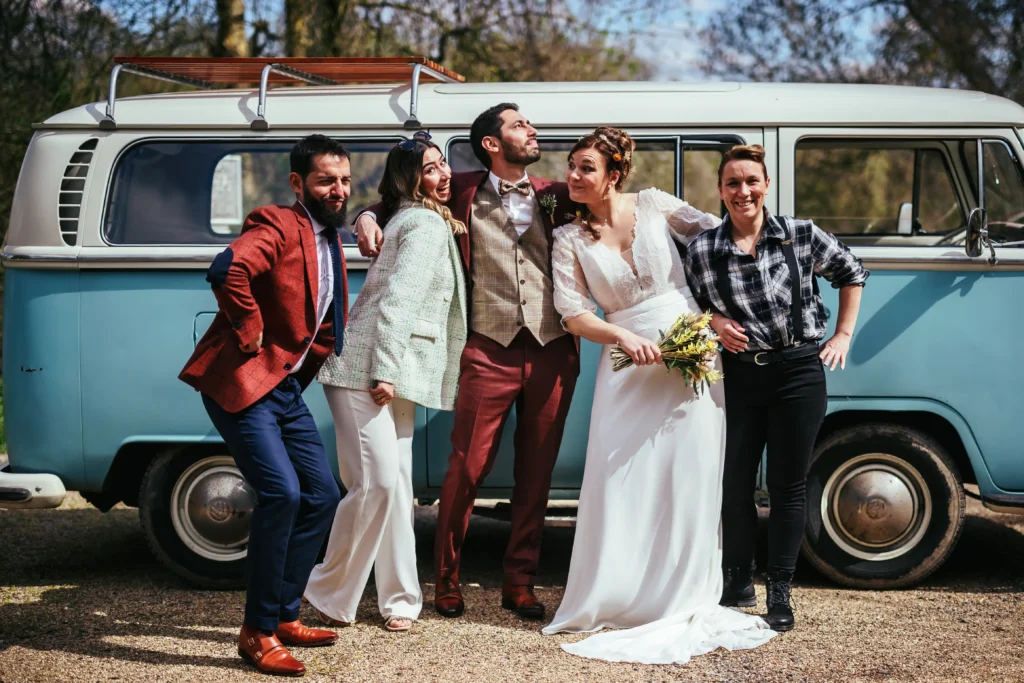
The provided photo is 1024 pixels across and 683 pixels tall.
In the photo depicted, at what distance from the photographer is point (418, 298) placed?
181 inches

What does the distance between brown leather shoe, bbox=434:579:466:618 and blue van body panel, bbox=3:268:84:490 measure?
1.88 metres

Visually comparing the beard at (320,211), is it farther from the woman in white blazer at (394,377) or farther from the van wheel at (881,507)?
the van wheel at (881,507)

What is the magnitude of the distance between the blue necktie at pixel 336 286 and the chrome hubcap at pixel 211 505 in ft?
4.49

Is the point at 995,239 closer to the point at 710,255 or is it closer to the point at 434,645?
the point at 710,255

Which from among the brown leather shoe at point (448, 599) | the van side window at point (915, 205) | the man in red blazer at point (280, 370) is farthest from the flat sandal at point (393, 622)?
the van side window at point (915, 205)

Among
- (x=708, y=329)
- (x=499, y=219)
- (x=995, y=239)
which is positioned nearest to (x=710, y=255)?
(x=708, y=329)

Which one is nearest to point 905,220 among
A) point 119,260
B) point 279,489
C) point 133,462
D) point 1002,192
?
point 1002,192

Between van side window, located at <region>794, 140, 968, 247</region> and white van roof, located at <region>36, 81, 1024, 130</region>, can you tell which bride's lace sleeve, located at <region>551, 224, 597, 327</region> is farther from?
van side window, located at <region>794, 140, 968, 247</region>

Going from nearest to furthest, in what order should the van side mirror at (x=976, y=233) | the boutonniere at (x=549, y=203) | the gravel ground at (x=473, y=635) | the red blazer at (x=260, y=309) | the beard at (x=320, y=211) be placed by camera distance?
the red blazer at (x=260, y=309) < the gravel ground at (x=473, y=635) < the beard at (x=320, y=211) < the boutonniere at (x=549, y=203) < the van side mirror at (x=976, y=233)

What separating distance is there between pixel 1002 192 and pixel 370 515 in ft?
11.1

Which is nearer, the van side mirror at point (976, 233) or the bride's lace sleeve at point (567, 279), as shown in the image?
the bride's lace sleeve at point (567, 279)

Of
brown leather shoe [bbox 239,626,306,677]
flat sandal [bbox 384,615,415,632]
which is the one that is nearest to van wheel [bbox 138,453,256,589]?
flat sandal [bbox 384,615,415,632]

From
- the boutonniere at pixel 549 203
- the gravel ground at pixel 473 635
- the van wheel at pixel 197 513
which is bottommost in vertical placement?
the gravel ground at pixel 473 635

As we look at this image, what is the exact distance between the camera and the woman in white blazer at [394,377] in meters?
4.54
